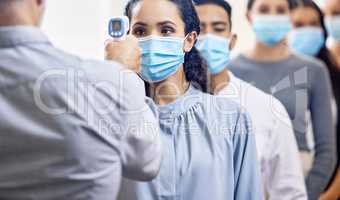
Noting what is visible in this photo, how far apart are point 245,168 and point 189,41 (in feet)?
1.06

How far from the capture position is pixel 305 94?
1607 mm

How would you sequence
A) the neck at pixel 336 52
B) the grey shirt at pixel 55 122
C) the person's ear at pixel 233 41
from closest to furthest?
the grey shirt at pixel 55 122 < the person's ear at pixel 233 41 < the neck at pixel 336 52

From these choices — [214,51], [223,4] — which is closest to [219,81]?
[214,51]

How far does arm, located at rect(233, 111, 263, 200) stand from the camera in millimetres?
1295

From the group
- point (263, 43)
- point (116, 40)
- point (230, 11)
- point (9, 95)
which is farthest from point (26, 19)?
point (263, 43)

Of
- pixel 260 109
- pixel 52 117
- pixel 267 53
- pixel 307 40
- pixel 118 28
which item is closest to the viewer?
pixel 52 117

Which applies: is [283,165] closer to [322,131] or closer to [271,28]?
[322,131]

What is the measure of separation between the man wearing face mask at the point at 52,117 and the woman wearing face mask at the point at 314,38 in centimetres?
79

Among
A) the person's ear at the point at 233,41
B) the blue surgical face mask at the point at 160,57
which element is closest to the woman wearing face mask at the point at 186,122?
the blue surgical face mask at the point at 160,57

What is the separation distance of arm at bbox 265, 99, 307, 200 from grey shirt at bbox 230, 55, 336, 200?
0.16ft

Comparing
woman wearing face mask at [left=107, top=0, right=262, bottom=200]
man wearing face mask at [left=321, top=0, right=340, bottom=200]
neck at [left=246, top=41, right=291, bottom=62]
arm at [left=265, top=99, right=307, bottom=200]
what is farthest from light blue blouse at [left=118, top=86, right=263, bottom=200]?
man wearing face mask at [left=321, top=0, right=340, bottom=200]

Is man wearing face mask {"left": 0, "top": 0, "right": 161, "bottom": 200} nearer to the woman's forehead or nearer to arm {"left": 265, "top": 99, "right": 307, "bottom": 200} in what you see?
the woman's forehead

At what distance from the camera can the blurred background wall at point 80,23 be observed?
1263mm

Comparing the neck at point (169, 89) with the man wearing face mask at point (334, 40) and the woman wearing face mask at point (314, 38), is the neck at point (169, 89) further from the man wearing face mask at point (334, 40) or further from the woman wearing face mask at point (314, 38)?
the man wearing face mask at point (334, 40)
